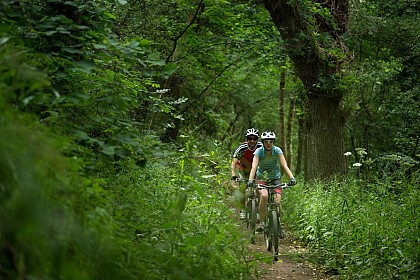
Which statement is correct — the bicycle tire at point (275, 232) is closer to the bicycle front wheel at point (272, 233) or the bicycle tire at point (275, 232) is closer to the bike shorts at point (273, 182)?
the bicycle front wheel at point (272, 233)

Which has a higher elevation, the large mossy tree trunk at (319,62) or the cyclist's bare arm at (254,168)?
the large mossy tree trunk at (319,62)

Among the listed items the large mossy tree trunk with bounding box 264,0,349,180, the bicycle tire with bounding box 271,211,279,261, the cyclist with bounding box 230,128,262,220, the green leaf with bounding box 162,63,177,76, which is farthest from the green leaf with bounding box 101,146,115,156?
the large mossy tree trunk with bounding box 264,0,349,180

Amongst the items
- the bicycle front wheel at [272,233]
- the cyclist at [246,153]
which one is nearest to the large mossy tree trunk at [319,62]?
the cyclist at [246,153]

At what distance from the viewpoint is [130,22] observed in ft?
31.7

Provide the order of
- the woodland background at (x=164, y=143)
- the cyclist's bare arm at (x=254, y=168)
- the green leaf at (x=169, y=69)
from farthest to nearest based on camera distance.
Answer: the cyclist's bare arm at (x=254, y=168)
the green leaf at (x=169, y=69)
the woodland background at (x=164, y=143)

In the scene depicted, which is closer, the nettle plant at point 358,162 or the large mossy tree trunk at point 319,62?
the nettle plant at point 358,162

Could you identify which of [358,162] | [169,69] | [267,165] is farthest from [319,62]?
[169,69]

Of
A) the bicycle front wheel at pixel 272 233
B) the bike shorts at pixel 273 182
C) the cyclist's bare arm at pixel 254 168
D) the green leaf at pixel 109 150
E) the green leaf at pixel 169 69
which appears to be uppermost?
the green leaf at pixel 169 69

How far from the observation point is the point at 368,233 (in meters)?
7.27

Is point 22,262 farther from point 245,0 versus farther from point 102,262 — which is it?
point 245,0

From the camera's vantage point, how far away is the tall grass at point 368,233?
6.25 meters

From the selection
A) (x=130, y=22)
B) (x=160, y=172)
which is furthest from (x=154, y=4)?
(x=160, y=172)

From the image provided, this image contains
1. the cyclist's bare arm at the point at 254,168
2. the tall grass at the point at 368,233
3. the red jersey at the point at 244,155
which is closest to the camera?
the tall grass at the point at 368,233

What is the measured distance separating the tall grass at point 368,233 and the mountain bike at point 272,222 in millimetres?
707
